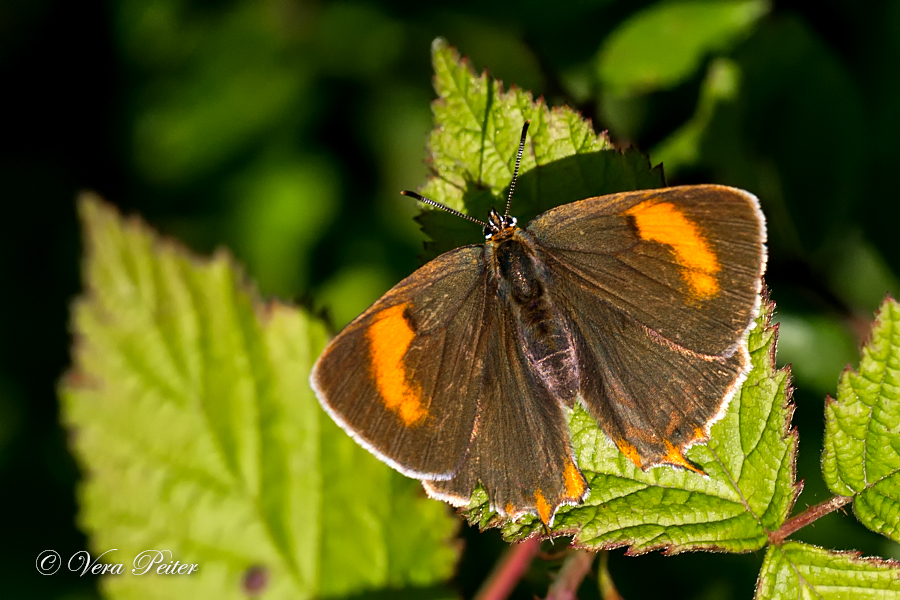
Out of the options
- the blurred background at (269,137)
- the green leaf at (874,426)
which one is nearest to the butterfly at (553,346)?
the green leaf at (874,426)

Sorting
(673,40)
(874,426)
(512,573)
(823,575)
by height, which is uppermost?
(673,40)

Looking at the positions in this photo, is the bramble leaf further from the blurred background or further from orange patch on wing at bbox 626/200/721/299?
the blurred background

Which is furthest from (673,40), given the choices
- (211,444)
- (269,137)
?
(211,444)

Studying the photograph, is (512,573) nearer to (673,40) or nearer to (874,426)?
(874,426)

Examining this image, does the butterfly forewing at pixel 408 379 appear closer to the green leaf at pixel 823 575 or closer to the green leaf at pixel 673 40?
the green leaf at pixel 823 575

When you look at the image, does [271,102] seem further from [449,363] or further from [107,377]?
[449,363]

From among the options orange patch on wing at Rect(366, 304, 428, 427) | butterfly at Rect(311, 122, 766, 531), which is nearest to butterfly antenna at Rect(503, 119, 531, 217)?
butterfly at Rect(311, 122, 766, 531)
